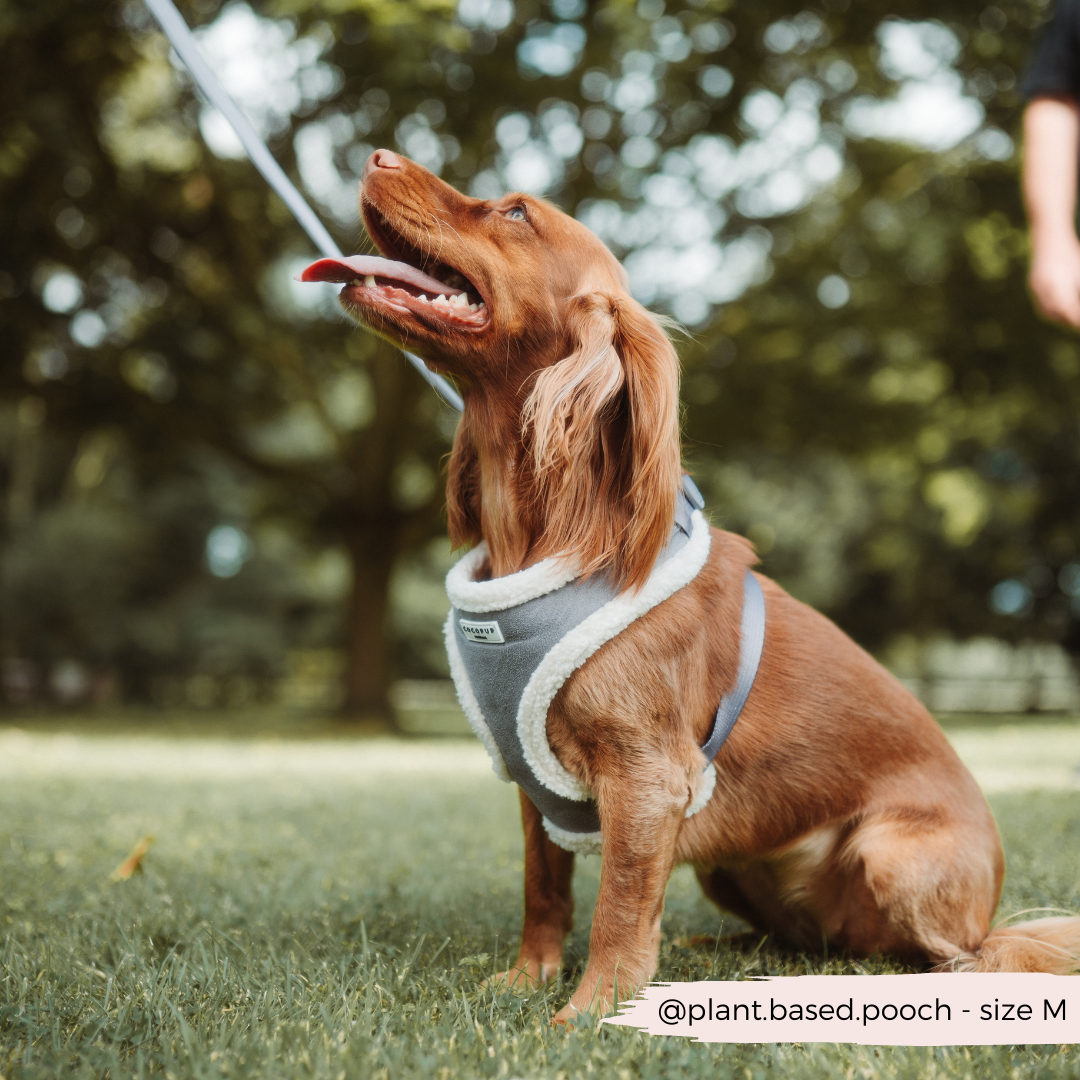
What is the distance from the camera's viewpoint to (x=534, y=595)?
235cm

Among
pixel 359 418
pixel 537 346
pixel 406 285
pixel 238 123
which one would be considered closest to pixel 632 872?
pixel 537 346

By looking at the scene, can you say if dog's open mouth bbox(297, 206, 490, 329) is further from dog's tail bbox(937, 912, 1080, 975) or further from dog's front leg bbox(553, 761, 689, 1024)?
dog's tail bbox(937, 912, 1080, 975)

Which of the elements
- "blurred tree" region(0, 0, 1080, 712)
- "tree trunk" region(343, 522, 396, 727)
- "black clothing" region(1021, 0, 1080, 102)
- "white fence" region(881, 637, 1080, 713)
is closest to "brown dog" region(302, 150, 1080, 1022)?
"black clothing" region(1021, 0, 1080, 102)

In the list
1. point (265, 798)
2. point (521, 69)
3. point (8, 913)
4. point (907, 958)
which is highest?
point (521, 69)

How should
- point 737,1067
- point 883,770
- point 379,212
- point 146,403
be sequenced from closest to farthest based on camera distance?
point 737,1067
point 379,212
point 883,770
point 146,403

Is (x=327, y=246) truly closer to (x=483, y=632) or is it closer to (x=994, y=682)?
(x=483, y=632)

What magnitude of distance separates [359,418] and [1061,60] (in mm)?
20280

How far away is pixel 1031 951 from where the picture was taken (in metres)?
2.49

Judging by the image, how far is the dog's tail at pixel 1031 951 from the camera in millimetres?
2461

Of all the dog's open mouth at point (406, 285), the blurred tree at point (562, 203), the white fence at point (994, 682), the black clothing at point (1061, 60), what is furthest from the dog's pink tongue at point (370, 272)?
the white fence at point (994, 682)

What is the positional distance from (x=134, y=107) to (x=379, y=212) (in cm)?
1422

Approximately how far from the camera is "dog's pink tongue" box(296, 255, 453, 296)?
2461 mm

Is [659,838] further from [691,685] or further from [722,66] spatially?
[722,66]

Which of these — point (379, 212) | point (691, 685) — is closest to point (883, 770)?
point (691, 685)
